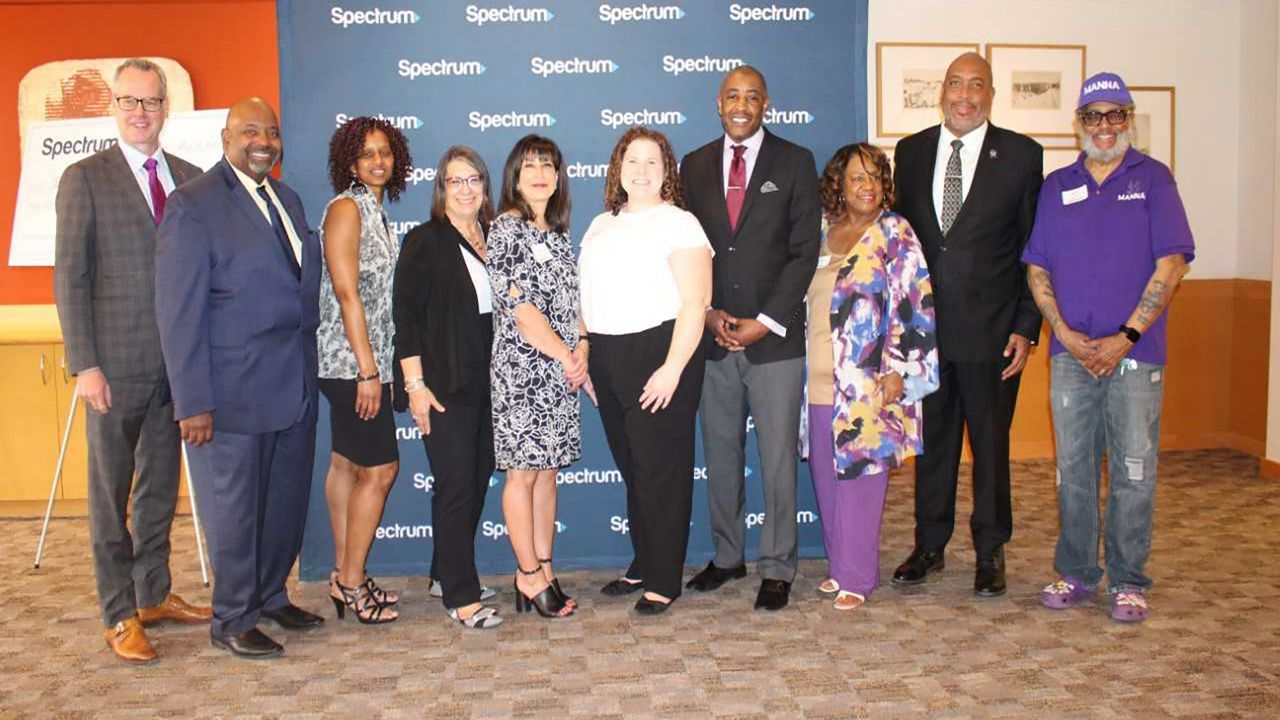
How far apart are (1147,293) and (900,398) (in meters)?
0.96

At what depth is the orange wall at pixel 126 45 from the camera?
257 inches

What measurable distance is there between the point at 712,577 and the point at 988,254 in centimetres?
175

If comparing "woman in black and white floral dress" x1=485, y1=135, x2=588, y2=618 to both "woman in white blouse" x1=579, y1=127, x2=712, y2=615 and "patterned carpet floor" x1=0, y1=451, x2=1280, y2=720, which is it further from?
"patterned carpet floor" x1=0, y1=451, x2=1280, y2=720

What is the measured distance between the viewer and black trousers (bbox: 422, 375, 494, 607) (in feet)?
12.6

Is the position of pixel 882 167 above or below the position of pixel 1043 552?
above

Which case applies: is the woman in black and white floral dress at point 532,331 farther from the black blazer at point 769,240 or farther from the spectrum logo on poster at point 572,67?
the spectrum logo on poster at point 572,67

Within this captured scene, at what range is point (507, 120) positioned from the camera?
15.1ft

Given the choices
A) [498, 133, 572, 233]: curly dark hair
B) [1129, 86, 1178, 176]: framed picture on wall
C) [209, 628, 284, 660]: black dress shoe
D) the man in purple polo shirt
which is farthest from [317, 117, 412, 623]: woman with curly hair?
[1129, 86, 1178, 176]: framed picture on wall

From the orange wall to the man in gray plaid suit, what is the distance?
289cm

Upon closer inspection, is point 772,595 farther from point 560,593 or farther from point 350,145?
point 350,145

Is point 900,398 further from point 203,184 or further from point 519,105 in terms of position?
point 203,184

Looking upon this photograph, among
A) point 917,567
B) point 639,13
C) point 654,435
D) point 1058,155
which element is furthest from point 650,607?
point 1058,155

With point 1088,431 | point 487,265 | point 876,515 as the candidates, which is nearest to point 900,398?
point 876,515

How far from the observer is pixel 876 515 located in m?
4.07
